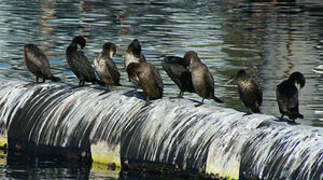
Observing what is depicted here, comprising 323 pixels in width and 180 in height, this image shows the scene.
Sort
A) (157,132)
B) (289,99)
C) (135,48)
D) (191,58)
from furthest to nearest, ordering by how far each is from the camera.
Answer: (135,48)
(191,58)
(157,132)
(289,99)

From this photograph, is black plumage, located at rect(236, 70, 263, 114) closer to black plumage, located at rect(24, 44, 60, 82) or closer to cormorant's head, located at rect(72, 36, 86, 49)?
cormorant's head, located at rect(72, 36, 86, 49)

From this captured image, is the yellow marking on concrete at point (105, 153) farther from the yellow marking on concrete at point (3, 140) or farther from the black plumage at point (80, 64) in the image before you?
the yellow marking on concrete at point (3, 140)

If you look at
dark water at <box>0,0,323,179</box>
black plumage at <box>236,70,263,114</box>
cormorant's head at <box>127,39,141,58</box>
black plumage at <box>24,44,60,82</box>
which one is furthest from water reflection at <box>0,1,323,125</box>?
black plumage at <box>24,44,60,82</box>

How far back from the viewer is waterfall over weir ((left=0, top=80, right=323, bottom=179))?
9.77 m

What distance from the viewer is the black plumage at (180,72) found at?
475 inches

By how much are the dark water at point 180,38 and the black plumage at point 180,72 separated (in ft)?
5.82

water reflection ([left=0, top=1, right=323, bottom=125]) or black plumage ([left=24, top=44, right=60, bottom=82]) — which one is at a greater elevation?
black plumage ([left=24, top=44, right=60, bottom=82])

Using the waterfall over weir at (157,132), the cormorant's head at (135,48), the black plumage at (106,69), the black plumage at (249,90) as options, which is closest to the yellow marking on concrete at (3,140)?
the waterfall over weir at (157,132)

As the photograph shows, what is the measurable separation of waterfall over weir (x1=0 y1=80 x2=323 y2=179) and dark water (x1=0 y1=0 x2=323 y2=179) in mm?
457

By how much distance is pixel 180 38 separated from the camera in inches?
1190

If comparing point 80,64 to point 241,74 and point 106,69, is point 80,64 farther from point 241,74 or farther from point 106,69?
point 241,74

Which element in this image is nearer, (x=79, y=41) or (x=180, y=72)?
(x=180, y=72)

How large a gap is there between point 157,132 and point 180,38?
1922 cm

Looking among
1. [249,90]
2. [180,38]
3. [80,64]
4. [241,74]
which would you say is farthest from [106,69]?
[180,38]
